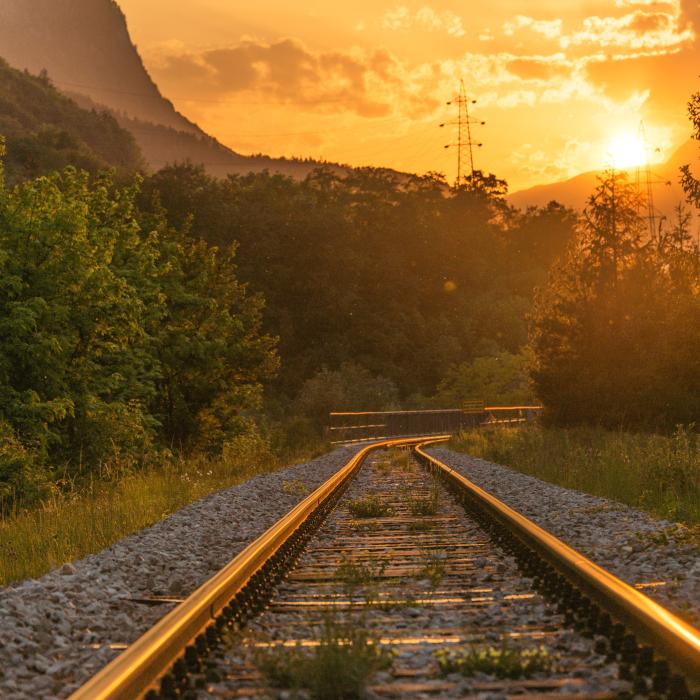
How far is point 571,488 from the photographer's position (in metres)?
15.1

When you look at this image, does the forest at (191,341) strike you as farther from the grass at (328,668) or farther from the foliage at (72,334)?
the grass at (328,668)

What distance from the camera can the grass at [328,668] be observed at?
14.3ft

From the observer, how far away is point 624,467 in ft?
48.4

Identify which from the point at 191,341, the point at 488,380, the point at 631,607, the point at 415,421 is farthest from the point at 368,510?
the point at 488,380

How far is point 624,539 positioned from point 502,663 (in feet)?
16.0

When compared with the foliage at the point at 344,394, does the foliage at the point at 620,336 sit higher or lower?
higher

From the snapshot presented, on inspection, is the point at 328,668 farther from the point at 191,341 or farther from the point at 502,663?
the point at 191,341

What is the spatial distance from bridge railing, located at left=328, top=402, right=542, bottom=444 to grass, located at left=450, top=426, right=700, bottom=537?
16175 mm

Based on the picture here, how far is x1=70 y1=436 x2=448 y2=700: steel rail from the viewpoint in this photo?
406 cm

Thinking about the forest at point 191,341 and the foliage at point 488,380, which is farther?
the foliage at point 488,380

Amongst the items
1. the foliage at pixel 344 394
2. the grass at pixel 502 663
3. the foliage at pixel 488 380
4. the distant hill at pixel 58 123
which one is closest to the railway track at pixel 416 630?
the grass at pixel 502 663

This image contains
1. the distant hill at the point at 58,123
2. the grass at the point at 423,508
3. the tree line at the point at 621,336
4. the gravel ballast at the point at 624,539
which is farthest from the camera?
the distant hill at the point at 58,123

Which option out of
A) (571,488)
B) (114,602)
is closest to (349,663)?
(114,602)

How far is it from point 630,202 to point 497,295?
5308cm
